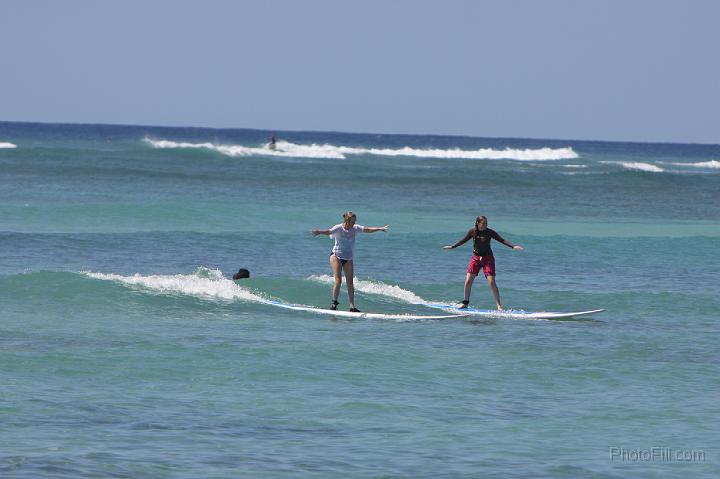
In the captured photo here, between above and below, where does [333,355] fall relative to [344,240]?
below

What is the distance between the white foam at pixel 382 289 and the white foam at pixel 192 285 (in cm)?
204

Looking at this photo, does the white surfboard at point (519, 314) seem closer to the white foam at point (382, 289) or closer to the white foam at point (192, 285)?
the white foam at point (382, 289)

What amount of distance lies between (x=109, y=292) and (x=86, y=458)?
29.2 ft

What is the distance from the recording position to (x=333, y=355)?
1292cm

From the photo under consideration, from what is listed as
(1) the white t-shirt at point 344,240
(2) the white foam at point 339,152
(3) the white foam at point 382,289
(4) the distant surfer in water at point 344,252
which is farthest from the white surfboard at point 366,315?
(2) the white foam at point 339,152

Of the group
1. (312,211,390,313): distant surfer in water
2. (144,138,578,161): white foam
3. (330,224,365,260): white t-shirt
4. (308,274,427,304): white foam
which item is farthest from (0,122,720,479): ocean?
(144,138,578,161): white foam

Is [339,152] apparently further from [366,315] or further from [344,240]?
[366,315]

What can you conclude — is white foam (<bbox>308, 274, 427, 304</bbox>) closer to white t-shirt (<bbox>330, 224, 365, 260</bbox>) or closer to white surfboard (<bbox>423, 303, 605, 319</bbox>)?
white surfboard (<bbox>423, 303, 605, 319</bbox>)

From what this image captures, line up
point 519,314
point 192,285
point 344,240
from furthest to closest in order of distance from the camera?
point 192,285, point 519,314, point 344,240

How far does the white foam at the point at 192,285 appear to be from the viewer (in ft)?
57.8

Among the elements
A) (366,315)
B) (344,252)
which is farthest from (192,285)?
(366,315)

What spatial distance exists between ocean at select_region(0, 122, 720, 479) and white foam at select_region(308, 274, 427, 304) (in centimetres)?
6

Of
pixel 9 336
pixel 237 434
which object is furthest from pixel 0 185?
pixel 237 434

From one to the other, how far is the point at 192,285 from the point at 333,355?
575cm
